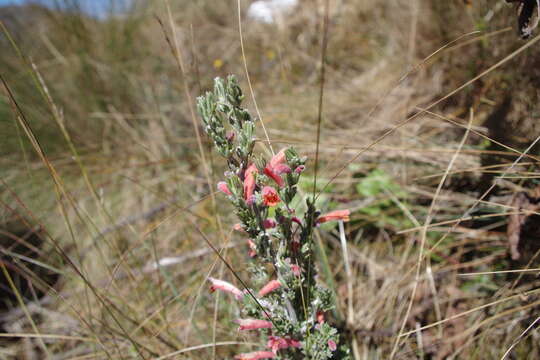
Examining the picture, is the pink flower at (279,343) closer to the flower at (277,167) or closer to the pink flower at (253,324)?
the pink flower at (253,324)

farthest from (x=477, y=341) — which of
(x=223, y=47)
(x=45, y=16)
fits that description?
(x=45, y=16)

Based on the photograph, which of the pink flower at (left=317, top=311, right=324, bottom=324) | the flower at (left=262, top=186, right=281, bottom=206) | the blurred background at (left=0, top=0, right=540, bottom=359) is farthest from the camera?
the blurred background at (left=0, top=0, right=540, bottom=359)

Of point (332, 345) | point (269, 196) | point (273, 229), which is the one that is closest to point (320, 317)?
point (332, 345)

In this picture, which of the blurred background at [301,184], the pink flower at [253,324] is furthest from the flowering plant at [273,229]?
the blurred background at [301,184]

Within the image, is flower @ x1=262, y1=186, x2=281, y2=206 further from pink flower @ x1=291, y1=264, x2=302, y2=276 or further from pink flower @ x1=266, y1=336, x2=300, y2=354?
pink flower @ x1=266, y1=336, x2=300, y2=354

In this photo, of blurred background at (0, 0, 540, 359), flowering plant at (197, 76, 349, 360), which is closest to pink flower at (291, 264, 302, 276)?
flowering plant at (197, 76, 349, 360)
